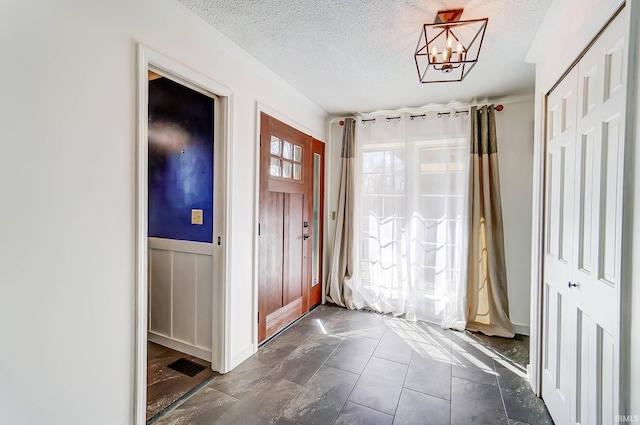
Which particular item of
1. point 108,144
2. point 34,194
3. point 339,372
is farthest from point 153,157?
point 339,372

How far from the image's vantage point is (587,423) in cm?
133

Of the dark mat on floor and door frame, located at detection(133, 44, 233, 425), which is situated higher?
door frame, located at detection(133, 44, 233, 425)

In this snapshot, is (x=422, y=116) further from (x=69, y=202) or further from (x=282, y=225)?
(x=69, y=202)

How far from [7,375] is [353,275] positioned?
309cm

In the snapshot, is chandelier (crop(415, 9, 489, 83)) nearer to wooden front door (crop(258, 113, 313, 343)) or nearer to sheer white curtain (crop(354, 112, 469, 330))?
sheer white curtain (crop(354, 112, 469, 330))

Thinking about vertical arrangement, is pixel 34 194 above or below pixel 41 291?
above

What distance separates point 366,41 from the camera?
82.4 inches

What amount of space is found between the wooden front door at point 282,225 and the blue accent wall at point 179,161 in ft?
1.62

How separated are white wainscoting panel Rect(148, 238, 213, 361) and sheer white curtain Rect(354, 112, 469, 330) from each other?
1.96m

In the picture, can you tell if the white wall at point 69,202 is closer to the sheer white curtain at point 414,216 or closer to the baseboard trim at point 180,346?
the baseboard trim at point 180,346

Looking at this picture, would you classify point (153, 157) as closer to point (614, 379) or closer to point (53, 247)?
point (53, 247)

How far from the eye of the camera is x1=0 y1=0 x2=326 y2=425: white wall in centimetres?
114

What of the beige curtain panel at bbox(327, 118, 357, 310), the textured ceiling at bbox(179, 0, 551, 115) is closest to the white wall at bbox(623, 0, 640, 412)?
the textured ceiling at bbox(179, 0, 551, 115)

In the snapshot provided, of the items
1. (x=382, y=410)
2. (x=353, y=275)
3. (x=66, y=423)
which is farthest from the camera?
(x=353, y=275)
